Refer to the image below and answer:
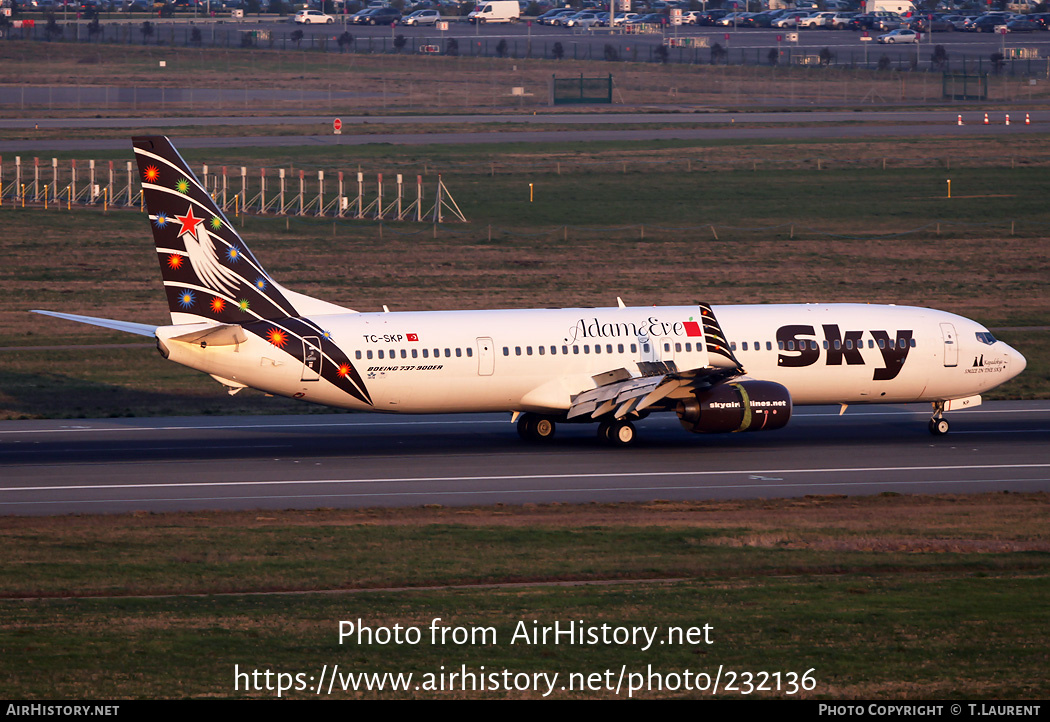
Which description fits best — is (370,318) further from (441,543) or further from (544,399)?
(441,543)

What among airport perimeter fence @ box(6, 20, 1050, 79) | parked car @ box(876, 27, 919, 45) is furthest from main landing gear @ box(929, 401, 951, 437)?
parked car @ box(876, 27, 919, 45)

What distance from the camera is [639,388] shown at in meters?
42.4

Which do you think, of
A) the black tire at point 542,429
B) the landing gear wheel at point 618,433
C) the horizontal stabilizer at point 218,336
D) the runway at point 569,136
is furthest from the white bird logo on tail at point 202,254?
the runway at point 569,136

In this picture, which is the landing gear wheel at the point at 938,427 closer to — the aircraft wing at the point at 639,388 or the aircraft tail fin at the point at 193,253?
the aircraft wing at the point at 639,388

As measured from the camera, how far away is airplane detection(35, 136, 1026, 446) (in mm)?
40969

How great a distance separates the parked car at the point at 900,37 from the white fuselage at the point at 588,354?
5779 inches

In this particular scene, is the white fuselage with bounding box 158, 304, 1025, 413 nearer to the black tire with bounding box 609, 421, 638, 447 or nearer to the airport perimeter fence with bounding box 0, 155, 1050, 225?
the black tire with bounding box 609, 421, 638, 447

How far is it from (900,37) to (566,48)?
4373cm

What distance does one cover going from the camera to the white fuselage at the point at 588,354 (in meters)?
41.8

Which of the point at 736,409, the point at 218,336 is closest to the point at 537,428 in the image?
the point at 736,409

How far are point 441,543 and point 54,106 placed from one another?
123 m

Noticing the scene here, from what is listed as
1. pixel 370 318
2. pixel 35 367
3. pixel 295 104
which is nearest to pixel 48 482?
pixel 370 318

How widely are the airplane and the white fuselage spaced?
0.04m

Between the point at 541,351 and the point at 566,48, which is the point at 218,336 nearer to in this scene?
the point at 541,351
